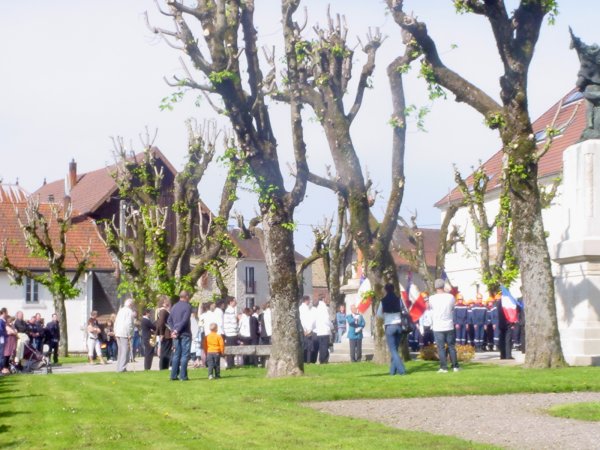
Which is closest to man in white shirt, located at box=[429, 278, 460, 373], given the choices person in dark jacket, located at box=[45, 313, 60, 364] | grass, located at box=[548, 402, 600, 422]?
grass, located at box=[548, 402, 600, 422]

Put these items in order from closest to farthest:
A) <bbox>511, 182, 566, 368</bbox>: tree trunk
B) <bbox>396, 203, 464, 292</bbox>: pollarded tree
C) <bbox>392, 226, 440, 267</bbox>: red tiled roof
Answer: <bbox>511, 182, 566, 368</bbox>: tree trunk, <bbox>396, 203, 464, 292</bbox>: pollarded tree, <bbox>392, 226, 440, 267</bbox>: red tiled roof

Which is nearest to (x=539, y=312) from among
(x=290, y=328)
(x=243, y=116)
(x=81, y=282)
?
(x=290, y=328)

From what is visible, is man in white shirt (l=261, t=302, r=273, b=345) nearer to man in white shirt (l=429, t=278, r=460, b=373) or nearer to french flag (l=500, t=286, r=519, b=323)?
french flag (l=500, t=286, r=519, b=323)

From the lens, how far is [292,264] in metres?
23.5

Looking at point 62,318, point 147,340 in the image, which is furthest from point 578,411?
point 62,318

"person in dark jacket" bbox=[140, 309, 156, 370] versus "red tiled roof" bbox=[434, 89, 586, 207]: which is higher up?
"red tiled roof" bbox=[434, 89, 586, 207]

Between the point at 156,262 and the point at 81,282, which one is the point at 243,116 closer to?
the point at 156,262

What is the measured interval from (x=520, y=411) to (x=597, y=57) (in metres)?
11.2

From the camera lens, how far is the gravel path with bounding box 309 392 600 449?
12.5m

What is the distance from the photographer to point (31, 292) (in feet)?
241

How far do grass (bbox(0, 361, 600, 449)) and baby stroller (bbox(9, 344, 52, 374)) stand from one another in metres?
6.35

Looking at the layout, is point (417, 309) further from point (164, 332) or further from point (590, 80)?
point (590, 80)

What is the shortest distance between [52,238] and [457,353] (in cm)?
Result: 4671

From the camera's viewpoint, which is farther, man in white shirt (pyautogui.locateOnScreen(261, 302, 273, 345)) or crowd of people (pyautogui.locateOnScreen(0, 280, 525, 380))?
man in white shirt (pyautogui.locateOnScreen(261, 302, 273, 345))
